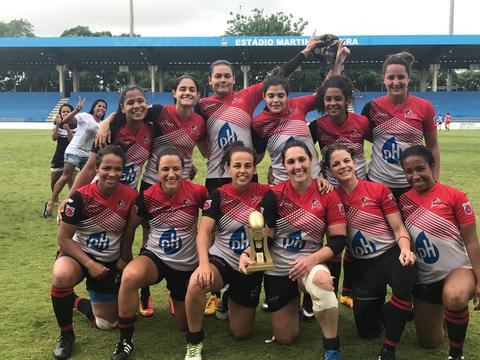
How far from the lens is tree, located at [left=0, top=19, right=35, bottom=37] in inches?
2623

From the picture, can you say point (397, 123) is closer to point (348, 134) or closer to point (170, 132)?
point (348, 134)

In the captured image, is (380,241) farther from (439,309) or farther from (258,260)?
(258,260)

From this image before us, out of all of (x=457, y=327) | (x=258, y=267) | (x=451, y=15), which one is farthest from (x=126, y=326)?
(x=451, y=15)

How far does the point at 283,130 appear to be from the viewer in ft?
12.3

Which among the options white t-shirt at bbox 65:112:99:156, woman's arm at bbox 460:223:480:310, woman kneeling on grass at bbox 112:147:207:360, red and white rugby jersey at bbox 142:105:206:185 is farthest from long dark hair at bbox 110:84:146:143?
white t-shirt at bbox 65:112:99:156

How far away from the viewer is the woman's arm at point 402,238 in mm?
2900

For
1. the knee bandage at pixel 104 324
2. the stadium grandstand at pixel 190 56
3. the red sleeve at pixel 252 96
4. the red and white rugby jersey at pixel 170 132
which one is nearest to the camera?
the knee bandage at pixel 104 324

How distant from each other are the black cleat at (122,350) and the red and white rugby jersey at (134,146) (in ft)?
4.14

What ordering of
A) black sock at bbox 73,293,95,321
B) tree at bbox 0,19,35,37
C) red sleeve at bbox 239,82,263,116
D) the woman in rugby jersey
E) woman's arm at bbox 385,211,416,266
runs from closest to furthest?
woman's arm at bbox 385,211,416,266
black sock at bbox 73,293,95,321
the woman in rugby jersey
red sleeve at bbox 239,82,263,116
tree at bbox 0,19,35,37

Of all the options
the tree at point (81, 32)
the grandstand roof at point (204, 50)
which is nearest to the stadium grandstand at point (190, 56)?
the grandstand roof at point (204, 50)

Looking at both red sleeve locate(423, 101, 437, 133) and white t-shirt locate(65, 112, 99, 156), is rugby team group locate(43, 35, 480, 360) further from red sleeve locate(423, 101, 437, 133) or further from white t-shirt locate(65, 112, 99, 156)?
white t-shirt locate(65, 112, 99, 156)

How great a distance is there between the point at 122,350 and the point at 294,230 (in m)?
1.35

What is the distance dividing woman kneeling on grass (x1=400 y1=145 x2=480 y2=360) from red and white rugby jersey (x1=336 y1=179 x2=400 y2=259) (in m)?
0.14

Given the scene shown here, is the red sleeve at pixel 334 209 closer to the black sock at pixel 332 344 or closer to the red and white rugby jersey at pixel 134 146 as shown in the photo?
the black sock at pixel 332 344
